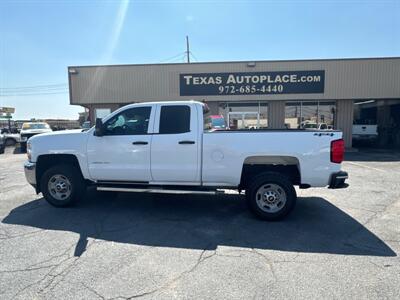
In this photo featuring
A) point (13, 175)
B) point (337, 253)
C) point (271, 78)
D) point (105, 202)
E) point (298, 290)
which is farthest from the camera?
point (271, 78)

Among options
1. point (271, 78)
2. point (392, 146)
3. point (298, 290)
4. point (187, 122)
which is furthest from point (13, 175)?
point (392, 146)

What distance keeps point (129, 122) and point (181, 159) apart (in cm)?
129

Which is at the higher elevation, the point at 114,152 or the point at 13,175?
the point at 114,152

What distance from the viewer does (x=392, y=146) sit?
2155 cm

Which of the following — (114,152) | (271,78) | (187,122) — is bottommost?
(114,152)

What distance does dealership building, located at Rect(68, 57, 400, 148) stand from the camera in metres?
17.5

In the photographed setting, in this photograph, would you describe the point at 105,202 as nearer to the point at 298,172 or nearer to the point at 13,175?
the point at 298,172

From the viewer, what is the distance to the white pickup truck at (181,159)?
191 inches

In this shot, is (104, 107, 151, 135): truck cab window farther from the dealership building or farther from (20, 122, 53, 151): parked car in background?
(20, 122, 53, 151): parked car in background

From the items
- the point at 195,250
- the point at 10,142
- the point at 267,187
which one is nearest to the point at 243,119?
the point at 267,187

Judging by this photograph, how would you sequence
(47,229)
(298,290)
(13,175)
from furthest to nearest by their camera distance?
(13,175) < (47,229) < (298,290)

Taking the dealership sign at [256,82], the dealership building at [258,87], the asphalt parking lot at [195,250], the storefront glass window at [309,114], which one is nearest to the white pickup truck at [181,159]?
the asphalt parking lot at [195,250]

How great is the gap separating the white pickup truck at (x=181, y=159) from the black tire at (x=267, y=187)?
0.02 m

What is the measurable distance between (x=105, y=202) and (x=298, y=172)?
4.11 meters
